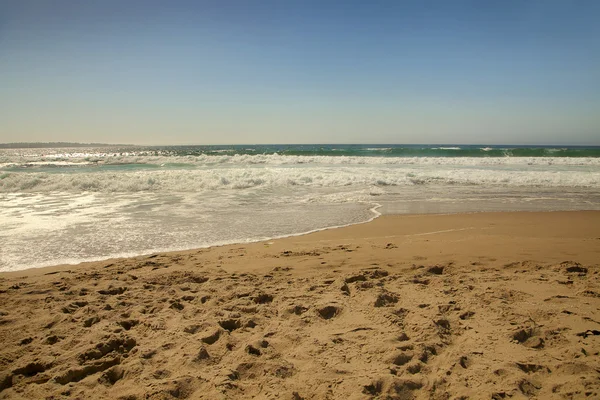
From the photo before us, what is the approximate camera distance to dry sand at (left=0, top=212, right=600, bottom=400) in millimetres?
2557

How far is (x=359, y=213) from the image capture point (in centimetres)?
996

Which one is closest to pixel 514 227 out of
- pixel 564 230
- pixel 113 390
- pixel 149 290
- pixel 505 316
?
pixel 564 230

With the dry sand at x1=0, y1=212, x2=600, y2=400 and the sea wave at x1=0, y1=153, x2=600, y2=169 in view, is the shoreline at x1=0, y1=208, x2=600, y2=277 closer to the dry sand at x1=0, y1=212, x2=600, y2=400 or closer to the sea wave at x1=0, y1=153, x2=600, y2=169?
the dry sand at x1=0, y1=212, x2=600, y2=400

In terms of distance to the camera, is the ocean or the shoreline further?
the ocean

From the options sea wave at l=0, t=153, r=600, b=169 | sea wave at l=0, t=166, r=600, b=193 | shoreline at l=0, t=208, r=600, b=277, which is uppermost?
sea wave at l=0, t=153, r=600, b=169

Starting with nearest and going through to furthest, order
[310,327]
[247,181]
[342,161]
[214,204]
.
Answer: [310,327] → [214,204] → [247,181] → [342,161]

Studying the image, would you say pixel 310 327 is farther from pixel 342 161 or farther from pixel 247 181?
pixel 342 161

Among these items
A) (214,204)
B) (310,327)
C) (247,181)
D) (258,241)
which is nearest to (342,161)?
(247,181)

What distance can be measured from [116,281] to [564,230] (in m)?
8.38

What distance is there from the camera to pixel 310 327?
Result: 337 centimetres

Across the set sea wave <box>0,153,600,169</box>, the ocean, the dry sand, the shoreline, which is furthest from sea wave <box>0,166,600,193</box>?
sea wave <box>0,153,600,169</box>

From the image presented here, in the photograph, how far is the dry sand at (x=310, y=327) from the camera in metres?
2.56

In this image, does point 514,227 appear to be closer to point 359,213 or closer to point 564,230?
point 564,230

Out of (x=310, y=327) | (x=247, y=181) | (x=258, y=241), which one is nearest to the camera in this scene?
(x=310, y=327)
